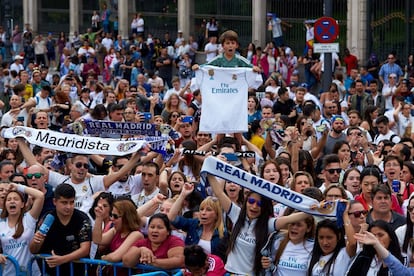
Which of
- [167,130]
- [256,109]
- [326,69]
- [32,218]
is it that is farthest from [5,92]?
[32,218]

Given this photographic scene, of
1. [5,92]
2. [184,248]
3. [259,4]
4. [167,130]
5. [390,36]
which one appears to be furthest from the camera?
[259,4]

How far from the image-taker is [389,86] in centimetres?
2381

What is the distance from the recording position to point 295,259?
9859 mm

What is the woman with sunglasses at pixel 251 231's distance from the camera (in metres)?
10.1

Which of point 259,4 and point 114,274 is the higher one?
point 259,4

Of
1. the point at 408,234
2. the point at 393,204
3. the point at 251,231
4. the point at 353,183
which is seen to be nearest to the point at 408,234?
the point at 408,234

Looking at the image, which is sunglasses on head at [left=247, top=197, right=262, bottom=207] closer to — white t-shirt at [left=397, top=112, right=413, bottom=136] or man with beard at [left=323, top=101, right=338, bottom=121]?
man with beard at [left=323, top=101, right=338, bottom=121]

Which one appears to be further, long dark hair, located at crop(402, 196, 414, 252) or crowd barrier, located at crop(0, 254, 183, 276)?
crowd barrier, located at crop(0, 254, 183, 276)

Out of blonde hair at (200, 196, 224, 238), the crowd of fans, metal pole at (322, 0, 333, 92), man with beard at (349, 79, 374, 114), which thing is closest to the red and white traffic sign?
metal pole at (322, 0, 333, 92)

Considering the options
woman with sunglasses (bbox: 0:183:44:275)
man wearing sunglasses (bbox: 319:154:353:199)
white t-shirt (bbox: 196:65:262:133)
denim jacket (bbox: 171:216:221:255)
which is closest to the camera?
denim jacket (bbox: 171:216:221:255)

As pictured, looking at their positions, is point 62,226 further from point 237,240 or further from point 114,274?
point 237,240

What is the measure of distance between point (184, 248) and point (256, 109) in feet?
29.4

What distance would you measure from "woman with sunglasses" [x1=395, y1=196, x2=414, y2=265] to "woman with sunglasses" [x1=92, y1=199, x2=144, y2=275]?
225 centimetres

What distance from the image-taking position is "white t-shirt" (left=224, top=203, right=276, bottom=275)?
10108mm
